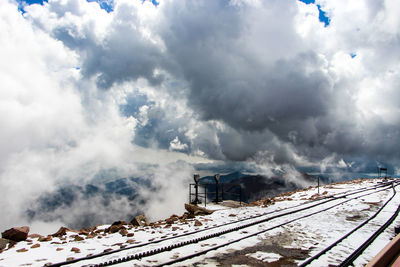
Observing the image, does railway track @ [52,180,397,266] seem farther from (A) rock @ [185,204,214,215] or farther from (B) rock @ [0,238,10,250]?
(A) rock @ [185,204,214,215]

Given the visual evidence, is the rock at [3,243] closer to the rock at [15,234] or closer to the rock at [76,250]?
the rock at [15,234]

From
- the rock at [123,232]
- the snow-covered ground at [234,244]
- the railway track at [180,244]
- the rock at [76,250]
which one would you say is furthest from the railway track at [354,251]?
the rock at [123,232]

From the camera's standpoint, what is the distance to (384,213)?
15.1 meters

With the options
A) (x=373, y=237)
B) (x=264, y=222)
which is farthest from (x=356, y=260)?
(x=264, y=222)

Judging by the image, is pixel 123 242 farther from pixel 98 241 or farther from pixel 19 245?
pixel 19 245

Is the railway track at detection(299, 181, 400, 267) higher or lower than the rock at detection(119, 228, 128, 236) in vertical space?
higher

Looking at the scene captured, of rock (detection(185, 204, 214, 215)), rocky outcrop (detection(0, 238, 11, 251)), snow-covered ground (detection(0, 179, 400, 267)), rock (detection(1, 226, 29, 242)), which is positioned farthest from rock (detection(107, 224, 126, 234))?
rock (detection(185, 204, 214, 215))

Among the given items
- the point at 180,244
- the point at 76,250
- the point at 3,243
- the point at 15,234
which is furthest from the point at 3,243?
the point at 180,244

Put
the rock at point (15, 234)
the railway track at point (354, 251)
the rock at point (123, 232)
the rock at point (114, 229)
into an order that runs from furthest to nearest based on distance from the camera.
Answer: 1. the rock at point (114, 229)
2. the rock at point (123, 232)
3. the rock at point (15, 234)
4. the railway track at point (354, 251)

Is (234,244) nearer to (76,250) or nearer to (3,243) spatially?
(76,250)

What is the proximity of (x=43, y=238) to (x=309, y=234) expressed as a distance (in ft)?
36.8

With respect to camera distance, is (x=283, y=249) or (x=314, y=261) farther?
(x=283, y=249)

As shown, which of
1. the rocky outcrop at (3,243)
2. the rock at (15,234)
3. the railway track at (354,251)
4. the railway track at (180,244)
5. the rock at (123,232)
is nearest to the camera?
the railway track at (354,251)

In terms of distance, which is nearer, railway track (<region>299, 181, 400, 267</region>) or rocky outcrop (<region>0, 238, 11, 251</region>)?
railway track (<region>299, 181, 400, 267</region>)
